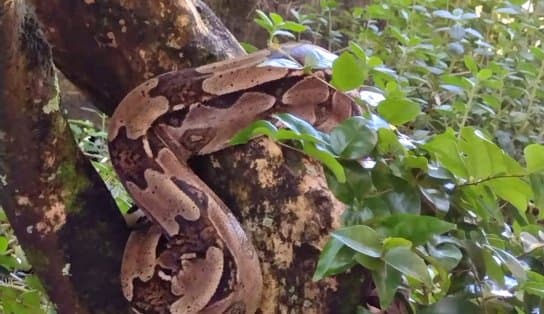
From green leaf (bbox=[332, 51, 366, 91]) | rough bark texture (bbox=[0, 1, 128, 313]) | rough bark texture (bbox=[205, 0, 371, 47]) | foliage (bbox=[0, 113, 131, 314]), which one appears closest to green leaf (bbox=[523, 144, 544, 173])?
green leaf (bbox=[332, 51, 366, 91])

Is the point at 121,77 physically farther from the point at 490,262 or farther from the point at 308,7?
the point at 308,7

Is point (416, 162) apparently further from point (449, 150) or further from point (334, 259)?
point (334, 259)

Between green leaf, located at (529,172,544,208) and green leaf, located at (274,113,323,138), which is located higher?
green leaf, located at (274,113,323,138)

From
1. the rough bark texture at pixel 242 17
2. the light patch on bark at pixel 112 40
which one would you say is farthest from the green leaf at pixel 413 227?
the rough bark texture at pixel 242 17

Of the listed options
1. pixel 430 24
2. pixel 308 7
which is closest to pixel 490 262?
pixel 430 24

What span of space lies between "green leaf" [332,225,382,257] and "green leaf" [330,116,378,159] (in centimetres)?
11

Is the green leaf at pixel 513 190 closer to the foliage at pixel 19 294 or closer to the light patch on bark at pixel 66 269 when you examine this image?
the light patch on bark at pixel 66 269

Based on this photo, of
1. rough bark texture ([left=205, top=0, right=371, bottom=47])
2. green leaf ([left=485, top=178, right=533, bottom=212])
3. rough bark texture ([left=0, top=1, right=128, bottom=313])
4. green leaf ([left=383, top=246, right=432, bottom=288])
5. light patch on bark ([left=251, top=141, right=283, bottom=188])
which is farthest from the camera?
rough bark texture ([left=205, top=0, right=371, bottom=47])

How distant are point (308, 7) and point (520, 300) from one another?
6.68 ft

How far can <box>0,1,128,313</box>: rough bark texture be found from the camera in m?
1.02

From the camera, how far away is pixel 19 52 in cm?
100

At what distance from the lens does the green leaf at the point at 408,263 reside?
0.81m

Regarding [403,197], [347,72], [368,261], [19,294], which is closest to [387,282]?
[368,261]

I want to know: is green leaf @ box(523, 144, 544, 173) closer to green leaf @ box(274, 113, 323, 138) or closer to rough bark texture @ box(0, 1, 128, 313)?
green leaf @ box(274, 113, 323, 138)
